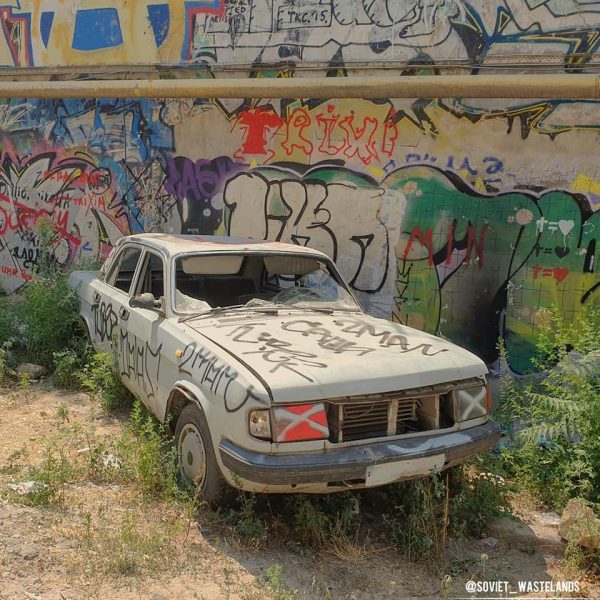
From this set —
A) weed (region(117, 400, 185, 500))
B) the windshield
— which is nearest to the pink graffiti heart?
the windshield

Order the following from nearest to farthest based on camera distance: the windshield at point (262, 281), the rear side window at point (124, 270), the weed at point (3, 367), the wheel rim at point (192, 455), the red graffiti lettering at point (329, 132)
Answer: the wheel rim at point (192, 455), the windshield at point (262, 281), the rear side window at point (124, 270), the weed at point (3, 367), the red graffiti lettering at point (329, 132)

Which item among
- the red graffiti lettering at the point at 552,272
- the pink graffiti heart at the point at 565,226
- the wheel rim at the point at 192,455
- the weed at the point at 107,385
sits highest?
the pink graffiti heart at the point at 565,226

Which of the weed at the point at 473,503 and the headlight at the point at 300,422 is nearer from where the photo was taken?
the headlight at the point at 300,422

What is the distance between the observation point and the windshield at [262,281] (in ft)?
17.1

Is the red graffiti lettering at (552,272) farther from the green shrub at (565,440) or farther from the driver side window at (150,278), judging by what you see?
the driver side window at (150,278)

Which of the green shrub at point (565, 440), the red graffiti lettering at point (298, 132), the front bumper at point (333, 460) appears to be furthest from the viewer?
the red graffiti lettering at point (298, 132)

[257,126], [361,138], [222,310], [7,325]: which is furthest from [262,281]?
[7,325]

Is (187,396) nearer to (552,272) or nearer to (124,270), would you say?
(124,270)

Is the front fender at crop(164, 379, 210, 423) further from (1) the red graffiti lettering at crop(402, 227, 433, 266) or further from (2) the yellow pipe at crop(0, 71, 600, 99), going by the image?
(2) the yellow pipe at crop(0, 71, 600, 99)

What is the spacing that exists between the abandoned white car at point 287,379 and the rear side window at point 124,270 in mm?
332

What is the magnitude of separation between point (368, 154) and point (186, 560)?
513cm

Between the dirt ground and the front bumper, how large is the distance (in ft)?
1.55

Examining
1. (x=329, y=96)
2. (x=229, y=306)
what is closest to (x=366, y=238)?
(x=329, y=96)

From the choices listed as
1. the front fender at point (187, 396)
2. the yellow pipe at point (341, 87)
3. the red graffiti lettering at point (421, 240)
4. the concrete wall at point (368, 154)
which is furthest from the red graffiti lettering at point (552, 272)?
the front fender at point (187, 396)
